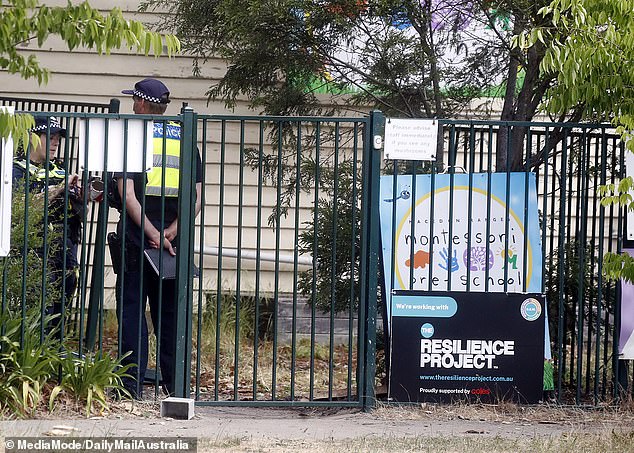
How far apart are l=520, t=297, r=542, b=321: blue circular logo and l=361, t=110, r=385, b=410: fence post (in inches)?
→ 39.2

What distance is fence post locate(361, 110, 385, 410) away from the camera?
260 inches

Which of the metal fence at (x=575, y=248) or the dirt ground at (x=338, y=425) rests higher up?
the metal fence at (x=575, y=248)

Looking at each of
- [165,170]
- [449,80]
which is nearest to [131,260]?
[165,170]

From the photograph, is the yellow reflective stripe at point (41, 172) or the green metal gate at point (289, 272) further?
the yellow reflective stripe at point (41, 172)

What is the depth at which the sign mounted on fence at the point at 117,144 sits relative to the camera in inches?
255

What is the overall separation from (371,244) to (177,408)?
1.64 m

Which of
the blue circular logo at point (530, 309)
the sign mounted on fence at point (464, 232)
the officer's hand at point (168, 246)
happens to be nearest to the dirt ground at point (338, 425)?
the blue circular logo at point (530, 309)

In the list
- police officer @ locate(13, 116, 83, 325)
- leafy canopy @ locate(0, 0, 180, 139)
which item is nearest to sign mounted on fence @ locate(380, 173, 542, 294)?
police officer @ locate(13, 116, 83, 325)

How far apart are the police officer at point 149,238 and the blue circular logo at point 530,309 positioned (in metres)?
2.32

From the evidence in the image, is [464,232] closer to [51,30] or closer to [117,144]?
[117,144]

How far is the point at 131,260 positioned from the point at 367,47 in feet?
8.92

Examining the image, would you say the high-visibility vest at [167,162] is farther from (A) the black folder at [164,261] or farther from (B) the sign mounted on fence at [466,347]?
(B) the sign mounted on fence at [466,347]

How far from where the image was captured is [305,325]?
1016 centimetres

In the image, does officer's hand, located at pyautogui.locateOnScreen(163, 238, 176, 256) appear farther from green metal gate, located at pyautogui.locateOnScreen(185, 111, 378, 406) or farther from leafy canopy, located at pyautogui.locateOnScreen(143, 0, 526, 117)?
leafy canopy, located at pyautogui.locateOnScreen(143, 0, 526, 117)
